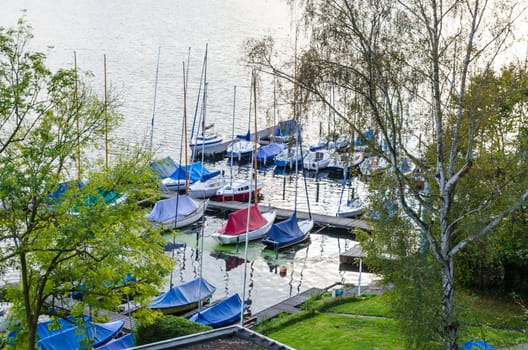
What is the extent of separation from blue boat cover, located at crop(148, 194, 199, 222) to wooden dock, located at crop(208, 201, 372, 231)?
363 cm

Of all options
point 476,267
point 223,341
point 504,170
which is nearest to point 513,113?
point 476,267

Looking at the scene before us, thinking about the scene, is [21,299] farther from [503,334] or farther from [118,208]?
[503,334]

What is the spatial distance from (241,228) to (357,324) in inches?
761

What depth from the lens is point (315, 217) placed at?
57.8 m

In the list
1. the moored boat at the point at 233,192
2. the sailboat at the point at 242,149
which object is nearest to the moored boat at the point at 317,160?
the sailboat at the point at 242,149

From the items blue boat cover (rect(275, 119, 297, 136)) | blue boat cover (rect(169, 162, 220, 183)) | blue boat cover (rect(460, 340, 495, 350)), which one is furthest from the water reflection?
blue boat cover (rect(460, 340, 495, 350))

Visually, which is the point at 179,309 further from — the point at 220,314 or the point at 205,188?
the point at 205,188

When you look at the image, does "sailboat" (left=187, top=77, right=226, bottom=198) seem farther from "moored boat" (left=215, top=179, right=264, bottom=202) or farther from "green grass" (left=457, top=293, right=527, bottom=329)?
"green grass" (left=457, top=293, right=527, bottom=329)

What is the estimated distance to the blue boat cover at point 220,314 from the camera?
121 feet

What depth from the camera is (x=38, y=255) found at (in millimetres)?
25359

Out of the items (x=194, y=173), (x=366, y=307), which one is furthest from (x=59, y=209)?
(x=194, y=173)

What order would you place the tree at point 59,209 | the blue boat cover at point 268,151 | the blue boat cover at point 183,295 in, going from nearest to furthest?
the tree at point 59,209 < the blue boat cover at point 183,295 < the blue boat cover at point 268,151

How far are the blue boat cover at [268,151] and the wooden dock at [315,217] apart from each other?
1307 cm

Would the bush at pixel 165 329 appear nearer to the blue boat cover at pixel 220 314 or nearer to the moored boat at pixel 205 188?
the blue boat cover at pixel 220 314
